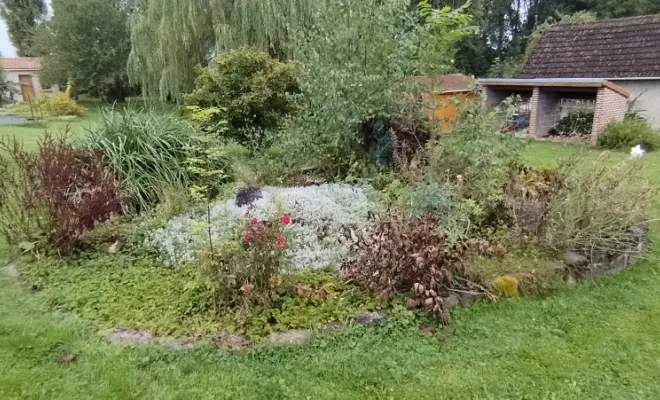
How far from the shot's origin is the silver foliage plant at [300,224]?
3.47m

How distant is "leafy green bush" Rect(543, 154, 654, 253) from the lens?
3.58 meters

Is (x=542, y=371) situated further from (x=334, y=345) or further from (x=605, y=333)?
(x=334, y=345)

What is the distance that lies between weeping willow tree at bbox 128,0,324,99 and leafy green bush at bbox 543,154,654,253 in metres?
7.28

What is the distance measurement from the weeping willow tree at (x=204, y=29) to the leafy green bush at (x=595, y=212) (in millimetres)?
7278

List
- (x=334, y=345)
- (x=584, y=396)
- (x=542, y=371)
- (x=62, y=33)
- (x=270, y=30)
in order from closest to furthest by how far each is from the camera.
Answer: (x=584, y=396), (x=542, y=371), (x=334, y=345), (x=270, y=30), (x=62, y=33)

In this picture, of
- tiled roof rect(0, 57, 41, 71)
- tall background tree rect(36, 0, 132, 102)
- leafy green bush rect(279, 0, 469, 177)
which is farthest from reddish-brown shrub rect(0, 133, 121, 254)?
tiled roof rect(0, 57, 41, 71)

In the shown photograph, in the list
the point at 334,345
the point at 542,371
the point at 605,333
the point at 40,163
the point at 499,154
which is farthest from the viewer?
the point at 499,154

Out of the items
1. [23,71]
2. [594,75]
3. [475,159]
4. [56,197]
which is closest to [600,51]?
[594,75]

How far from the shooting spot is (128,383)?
233 centimetres

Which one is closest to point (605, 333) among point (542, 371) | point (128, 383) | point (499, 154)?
point (542, 371)

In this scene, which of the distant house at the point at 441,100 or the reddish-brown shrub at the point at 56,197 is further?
the distant house at the point at 441,100

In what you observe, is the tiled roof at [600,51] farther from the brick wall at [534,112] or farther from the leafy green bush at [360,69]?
the leafy green bush at [360,69]

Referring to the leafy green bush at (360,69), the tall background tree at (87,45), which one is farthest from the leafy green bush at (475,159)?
the tall background tree at (87,45)

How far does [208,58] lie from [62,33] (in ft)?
48.0
